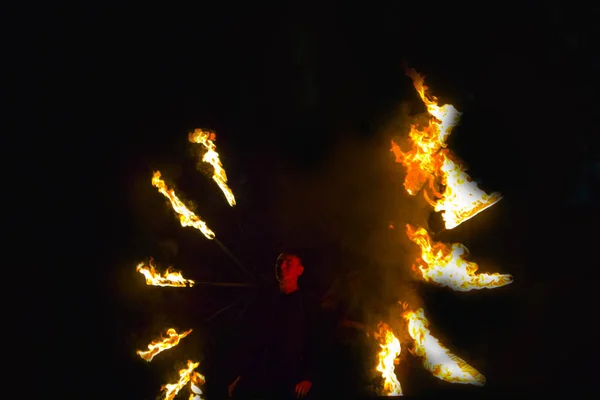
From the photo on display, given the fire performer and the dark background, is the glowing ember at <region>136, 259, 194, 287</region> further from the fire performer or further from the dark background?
the fire performer

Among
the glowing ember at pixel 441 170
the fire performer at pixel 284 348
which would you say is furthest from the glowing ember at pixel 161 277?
the glowing ember at pixel 441 170

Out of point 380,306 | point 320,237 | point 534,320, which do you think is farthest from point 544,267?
point 320,237

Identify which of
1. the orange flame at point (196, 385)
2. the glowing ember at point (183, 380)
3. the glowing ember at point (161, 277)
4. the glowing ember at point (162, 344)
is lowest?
the orange flame at point (196, 385)

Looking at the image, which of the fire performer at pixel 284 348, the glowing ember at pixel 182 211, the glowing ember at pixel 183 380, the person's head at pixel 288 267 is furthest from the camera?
the glowing ember at pixel 182 211

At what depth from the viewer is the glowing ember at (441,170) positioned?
414 centimetres

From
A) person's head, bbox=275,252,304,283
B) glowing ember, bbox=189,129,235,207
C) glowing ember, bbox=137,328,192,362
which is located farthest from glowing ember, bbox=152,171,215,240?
glowing ember, bbox=137,328,192,362

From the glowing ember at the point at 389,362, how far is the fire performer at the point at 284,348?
671 millimetres

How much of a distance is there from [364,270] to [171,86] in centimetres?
325

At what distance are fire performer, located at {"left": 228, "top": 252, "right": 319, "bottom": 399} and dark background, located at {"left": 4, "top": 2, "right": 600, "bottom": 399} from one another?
23.3 inches

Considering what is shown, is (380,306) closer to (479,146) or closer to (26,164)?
(479,146)

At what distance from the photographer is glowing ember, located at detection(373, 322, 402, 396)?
13.6 feet

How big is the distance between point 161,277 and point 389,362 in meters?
2.61

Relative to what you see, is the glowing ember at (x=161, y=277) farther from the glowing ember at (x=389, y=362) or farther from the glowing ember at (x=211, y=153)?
the glowing ember at (x=389, y=362)

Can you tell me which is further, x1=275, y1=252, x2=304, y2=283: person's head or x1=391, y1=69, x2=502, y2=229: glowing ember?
x1=275, y1=252, x2=304, y2=283: person's head
